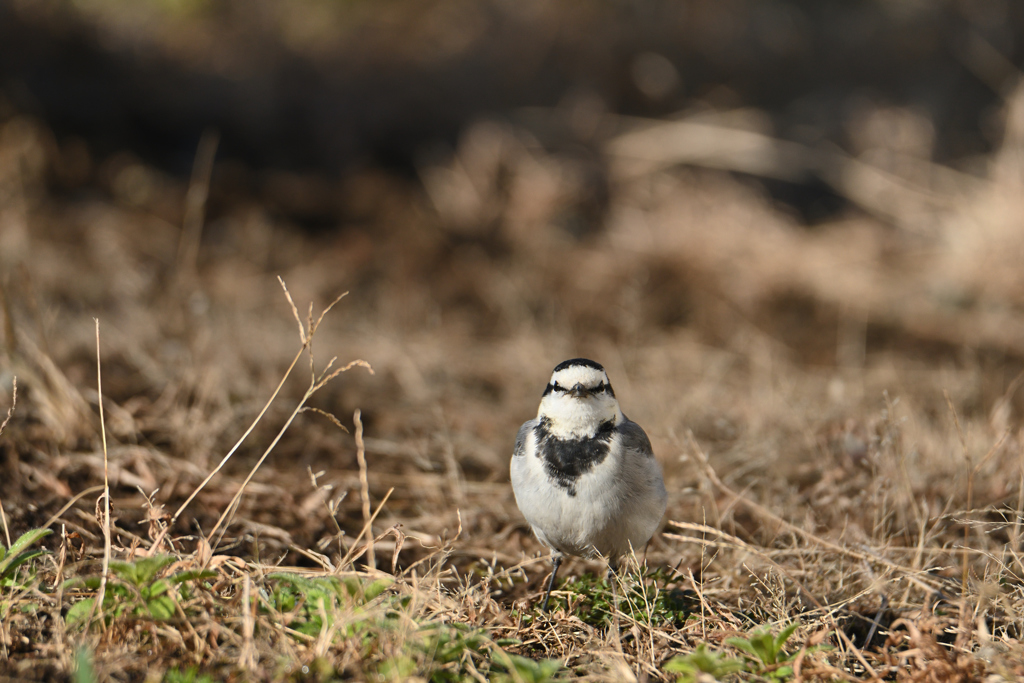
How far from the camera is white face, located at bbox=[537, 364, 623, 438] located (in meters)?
2.55

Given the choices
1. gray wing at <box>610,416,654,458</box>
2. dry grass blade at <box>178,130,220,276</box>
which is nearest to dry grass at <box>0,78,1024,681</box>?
dry grass blade at <box>178,130,220,276</box>

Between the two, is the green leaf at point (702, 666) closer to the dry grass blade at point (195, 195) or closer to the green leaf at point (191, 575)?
Answer: the green leaf at point (191, 575)

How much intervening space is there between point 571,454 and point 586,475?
10 cm

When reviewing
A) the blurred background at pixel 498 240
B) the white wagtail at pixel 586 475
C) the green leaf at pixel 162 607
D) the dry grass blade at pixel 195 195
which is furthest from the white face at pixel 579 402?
the dry grass blade at pixel 195 195

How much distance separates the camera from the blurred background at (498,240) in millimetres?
3449

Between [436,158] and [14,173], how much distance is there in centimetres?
394

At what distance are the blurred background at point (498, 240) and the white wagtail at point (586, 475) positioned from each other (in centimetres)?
50

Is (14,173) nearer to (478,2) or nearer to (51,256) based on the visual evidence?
(51,256)

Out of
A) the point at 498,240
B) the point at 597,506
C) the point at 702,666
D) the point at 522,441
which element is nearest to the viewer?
the point at 702,666

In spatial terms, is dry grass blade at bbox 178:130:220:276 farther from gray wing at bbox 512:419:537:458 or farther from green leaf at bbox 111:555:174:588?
green leaf at bbox 111:555:174:588

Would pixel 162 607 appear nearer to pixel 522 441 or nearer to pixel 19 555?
pixel 19 555

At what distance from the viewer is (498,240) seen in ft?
23.6

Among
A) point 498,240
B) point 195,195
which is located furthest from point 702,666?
point 498,240

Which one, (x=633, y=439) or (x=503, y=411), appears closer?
(x=633, y=439)
